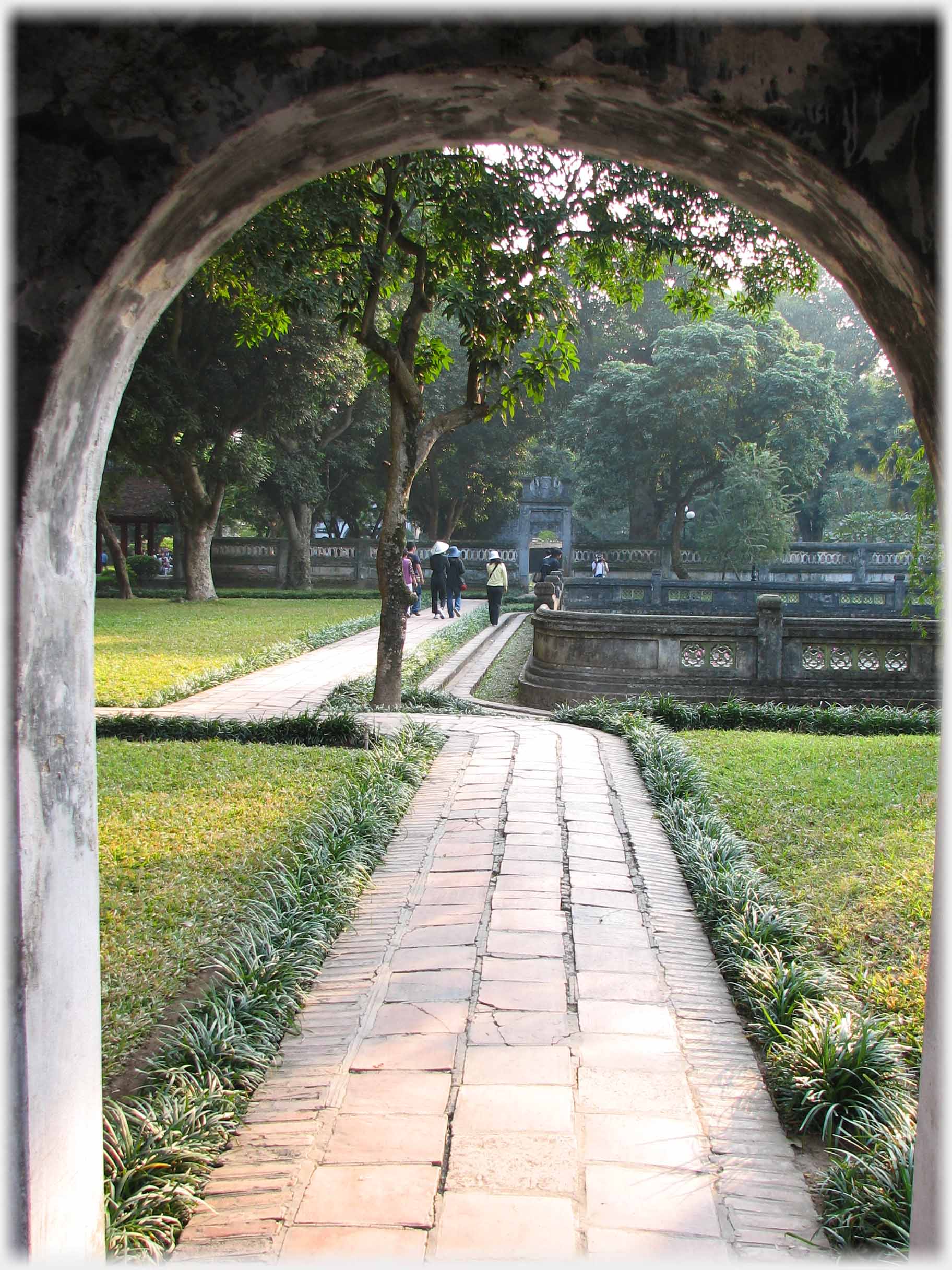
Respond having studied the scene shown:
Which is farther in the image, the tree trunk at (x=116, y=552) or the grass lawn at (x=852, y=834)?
the tree trunk at (x=116, y=552)

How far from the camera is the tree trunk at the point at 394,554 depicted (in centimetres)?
915

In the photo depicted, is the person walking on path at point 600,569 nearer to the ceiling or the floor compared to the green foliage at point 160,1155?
nearer to the ceiling

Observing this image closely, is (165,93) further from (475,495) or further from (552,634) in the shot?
(475,495)

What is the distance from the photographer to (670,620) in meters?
11.6

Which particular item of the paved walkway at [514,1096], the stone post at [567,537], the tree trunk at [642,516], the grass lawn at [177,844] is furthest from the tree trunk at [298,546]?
the paved walkway at [514,1096]

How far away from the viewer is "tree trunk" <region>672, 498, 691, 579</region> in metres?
31.4

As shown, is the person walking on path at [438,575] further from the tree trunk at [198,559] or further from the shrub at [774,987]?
the shrub at [774,987]

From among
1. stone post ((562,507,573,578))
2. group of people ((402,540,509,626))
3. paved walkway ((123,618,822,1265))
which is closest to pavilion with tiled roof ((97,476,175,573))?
stone post ((562,507,573,578))

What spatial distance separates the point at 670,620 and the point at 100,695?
21.2 feet

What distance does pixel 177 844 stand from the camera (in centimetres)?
519

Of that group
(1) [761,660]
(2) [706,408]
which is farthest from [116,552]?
(1) [761,660]

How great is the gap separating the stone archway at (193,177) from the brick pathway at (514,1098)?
68 cm

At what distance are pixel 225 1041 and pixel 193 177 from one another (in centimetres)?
245

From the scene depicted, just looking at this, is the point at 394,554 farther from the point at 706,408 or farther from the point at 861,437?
the point at 861,437
